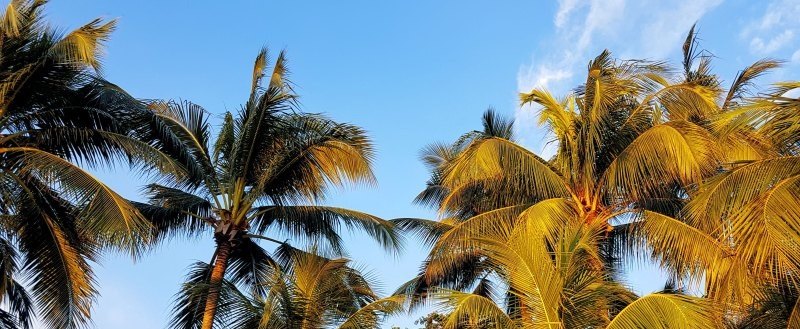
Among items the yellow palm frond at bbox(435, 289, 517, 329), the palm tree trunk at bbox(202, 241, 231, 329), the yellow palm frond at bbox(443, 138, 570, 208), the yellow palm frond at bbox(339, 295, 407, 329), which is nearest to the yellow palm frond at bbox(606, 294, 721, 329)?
the yellow palm frond at bbox(435, 289, 517, 329)

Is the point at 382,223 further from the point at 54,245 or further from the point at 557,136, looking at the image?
the point at 54,245

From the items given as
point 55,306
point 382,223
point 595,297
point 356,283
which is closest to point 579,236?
point 595,297

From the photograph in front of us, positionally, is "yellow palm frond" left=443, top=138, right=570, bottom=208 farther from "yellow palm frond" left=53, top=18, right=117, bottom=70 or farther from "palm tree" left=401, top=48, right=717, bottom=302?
"yellow palm frond" left=53, top=18, right=117, bottom=70

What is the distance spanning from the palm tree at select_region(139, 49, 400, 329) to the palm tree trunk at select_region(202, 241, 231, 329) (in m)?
0.03

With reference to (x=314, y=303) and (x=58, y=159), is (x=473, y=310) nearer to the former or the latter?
(x=314, y=303)

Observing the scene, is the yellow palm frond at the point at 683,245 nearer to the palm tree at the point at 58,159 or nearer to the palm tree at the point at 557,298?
the palm tree at the point at 557,298

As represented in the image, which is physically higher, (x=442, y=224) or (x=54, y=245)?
(x=442, y=224)

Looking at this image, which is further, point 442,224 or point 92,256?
point 442,224

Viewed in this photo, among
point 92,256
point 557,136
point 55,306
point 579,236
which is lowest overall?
point 55,306

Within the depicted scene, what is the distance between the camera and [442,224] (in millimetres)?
18594

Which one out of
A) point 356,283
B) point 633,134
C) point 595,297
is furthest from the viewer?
point 633,134

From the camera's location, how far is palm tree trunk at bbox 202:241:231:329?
13172 millimetres

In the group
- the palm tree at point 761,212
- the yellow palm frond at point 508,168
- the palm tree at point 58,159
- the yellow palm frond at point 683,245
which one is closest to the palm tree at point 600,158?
the yellow palm frond at point 508,168

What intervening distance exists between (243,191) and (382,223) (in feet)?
9.42
